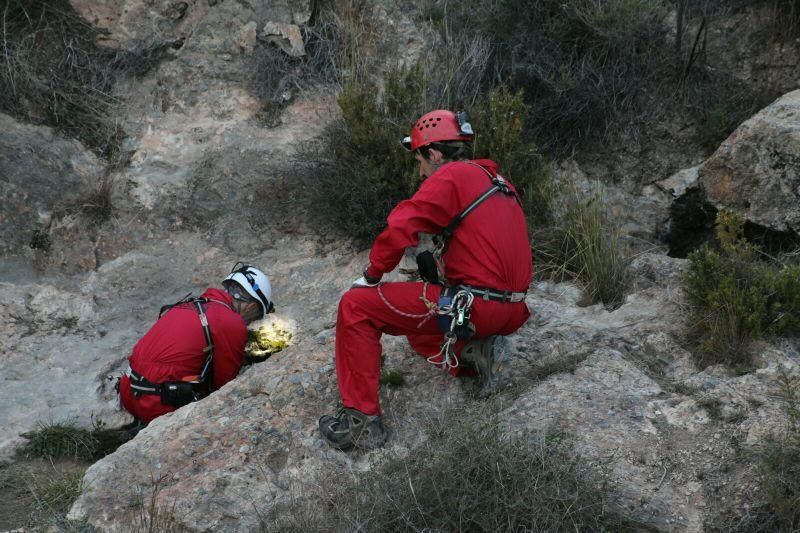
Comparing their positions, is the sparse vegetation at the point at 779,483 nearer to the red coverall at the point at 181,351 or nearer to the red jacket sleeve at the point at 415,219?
the red jacket sleeve at the point at 415,219

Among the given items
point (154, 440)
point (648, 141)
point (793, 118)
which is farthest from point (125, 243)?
point (793, 118)

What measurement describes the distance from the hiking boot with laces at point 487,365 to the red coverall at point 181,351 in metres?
2.03

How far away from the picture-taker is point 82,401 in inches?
235

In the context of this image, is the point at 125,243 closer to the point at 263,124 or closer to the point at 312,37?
the point at 263,124

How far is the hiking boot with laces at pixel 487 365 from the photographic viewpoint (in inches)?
182

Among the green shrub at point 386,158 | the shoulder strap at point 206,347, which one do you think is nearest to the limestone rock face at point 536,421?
the shoulder strap at point 206,347

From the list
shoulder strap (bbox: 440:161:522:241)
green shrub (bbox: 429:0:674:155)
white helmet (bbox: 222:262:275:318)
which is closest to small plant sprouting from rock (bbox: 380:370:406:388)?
shoulder strap (bbox: 440:161:522:241)

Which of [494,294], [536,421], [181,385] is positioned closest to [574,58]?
[494,294]

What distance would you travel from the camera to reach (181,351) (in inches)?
223

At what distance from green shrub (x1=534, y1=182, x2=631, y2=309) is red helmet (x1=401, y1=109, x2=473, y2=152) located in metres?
1.63

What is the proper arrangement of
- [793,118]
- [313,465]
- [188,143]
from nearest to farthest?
[313,465]
[793,118]
[188,143]

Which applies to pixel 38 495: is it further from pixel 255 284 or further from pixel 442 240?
pixel 442 240

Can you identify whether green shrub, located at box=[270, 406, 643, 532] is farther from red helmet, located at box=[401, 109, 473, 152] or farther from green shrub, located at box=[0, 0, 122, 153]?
green shrub, located at box=[0, 0, 122, 153]

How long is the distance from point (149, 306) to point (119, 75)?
266 cm
